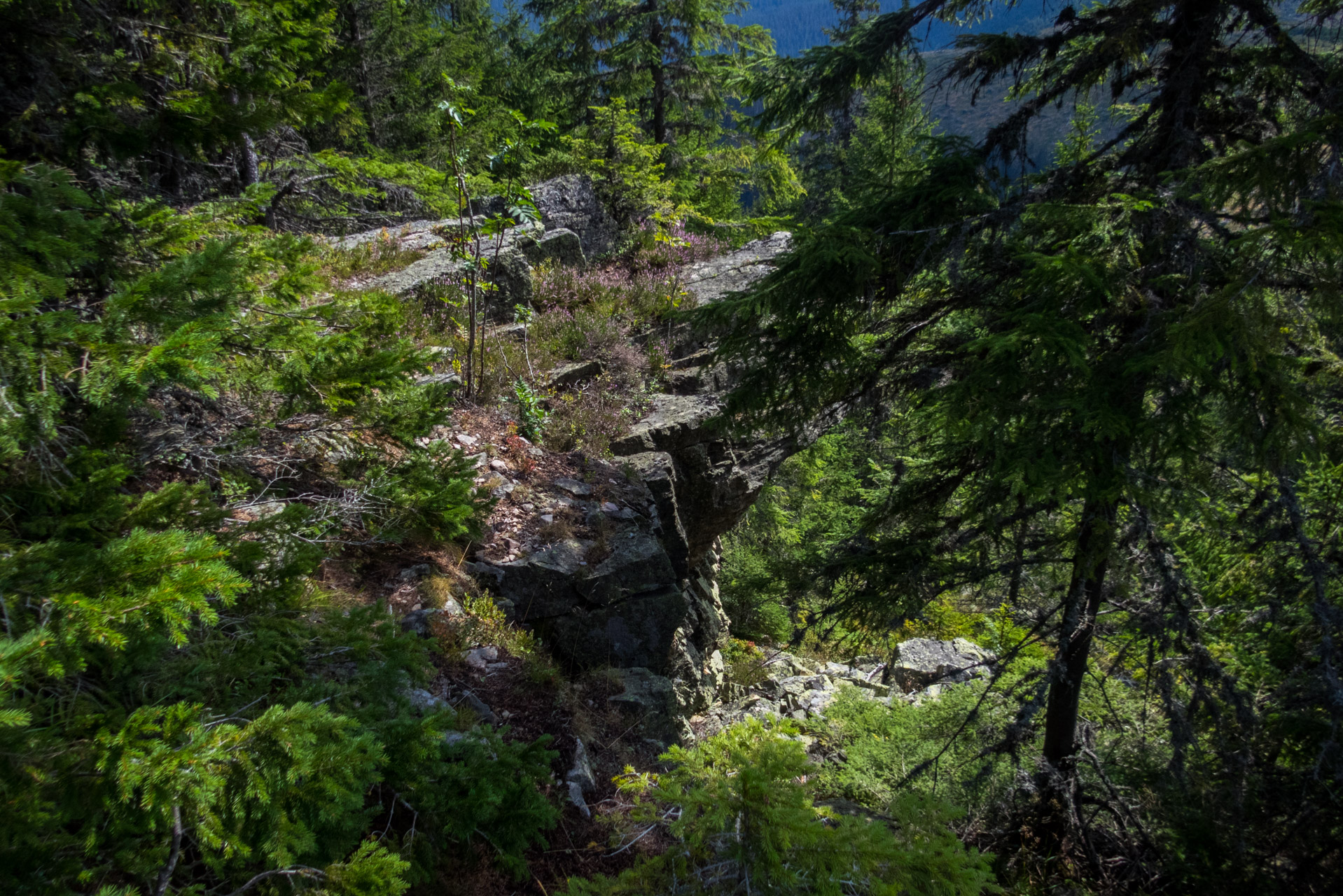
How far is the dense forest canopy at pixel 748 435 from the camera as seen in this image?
2131 mm

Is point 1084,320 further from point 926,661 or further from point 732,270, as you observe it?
Answer: point 926,661

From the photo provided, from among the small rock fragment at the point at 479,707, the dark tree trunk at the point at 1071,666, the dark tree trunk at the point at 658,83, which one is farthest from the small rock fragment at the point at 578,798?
the dark tree trunk at the point at 658,83

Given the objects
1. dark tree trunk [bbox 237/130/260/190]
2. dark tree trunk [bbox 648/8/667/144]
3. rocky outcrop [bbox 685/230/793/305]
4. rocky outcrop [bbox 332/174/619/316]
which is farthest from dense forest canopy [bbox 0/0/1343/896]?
dark tree trunk [bbox 648/8/667/144]

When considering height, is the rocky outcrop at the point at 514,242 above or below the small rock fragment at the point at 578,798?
above

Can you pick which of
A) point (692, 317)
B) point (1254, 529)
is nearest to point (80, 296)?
point (692, 317)

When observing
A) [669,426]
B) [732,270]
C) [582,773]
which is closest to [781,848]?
[582,773]

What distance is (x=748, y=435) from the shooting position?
609 cm

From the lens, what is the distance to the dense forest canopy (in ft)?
6.99

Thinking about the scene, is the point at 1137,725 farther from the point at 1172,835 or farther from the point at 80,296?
the point at 80,296

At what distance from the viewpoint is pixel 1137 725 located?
26.2 feet

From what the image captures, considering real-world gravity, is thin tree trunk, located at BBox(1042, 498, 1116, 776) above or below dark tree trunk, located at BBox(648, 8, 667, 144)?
below

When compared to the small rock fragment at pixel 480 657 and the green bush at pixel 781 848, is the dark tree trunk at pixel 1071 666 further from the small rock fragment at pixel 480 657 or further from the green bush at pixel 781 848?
the small rock fragment at pixel 480 657

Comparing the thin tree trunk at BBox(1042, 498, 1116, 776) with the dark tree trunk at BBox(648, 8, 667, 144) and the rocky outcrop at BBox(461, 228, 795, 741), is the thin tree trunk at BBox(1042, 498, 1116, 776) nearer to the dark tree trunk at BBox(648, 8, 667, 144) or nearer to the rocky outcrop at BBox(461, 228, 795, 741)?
the rocky outcrop at BBox(461, 228, 795, 741)

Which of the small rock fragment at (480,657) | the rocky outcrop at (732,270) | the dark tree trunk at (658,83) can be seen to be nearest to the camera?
the small rock fragment at (480,657)
